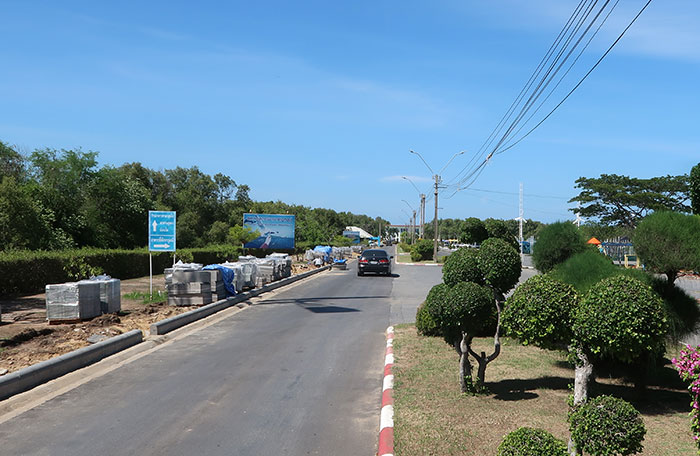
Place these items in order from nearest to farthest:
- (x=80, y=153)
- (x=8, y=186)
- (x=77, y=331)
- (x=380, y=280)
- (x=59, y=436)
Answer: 1. (x=59, y=436)
2. (x=77, y=331)
3. (x=8, y=186)
4. (x=380, y=280)
5. (x=80, y=153)

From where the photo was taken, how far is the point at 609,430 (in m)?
4.05

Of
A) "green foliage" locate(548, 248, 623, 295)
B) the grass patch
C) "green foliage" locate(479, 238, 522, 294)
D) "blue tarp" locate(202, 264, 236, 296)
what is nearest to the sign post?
the grass patch

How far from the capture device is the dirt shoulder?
31.7 ft

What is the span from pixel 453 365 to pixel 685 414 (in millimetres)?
3429

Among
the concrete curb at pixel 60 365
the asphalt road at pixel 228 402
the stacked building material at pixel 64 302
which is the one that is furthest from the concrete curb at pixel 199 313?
the stacked building material at pixel 64 302

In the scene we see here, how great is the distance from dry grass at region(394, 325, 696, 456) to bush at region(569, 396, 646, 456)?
1.28m

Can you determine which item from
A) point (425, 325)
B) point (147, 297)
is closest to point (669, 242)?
point (425, 325)

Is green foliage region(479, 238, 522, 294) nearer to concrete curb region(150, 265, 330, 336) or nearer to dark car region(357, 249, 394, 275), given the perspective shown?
concrete curb region(150, 265, 330, 336)

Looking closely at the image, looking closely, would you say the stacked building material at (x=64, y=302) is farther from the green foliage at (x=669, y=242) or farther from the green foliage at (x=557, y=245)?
the green foliage at (x=669, y=242)

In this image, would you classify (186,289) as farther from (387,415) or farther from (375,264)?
(375,264)

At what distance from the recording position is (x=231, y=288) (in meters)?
19.2

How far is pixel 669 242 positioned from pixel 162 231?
16.8 metres

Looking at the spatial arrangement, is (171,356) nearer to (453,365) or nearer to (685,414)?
(453,365)

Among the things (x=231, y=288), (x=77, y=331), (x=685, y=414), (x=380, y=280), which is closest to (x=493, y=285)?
(x=685, y=414)
